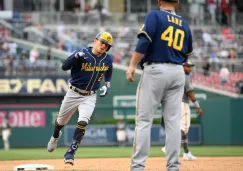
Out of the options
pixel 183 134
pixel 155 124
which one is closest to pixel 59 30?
pixel 155 124

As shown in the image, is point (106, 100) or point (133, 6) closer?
point (106, 100)

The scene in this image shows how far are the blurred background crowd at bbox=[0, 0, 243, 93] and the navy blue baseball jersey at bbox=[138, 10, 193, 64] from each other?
16.8 metres

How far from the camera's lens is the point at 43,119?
21.5 metres

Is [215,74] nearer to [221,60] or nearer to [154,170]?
[221,60]

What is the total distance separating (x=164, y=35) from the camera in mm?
8070

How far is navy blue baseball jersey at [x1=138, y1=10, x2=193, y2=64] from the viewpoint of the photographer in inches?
313

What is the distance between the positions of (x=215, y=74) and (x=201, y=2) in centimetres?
762

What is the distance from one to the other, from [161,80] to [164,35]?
0.53m

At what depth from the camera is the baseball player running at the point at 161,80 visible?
799 cm

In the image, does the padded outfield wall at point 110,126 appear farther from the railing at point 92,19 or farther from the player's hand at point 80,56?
the player's hand at point 80,56

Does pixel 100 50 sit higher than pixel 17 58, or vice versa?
pixel 100 50

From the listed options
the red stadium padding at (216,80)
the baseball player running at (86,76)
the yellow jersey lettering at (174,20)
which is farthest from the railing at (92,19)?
the yellow jersey lettering at (174,20)

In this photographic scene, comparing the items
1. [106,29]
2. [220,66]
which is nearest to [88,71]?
[220,66]

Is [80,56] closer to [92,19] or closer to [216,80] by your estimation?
[216,80]
